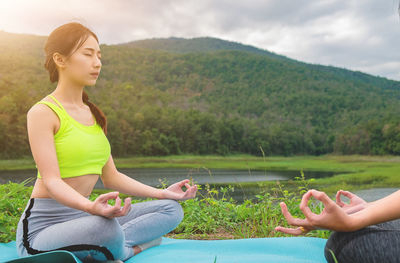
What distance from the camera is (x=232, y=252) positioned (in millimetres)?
A: 1981

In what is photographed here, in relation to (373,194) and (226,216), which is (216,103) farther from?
(226,216)

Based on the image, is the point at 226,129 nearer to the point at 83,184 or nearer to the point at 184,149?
the point at 184,149

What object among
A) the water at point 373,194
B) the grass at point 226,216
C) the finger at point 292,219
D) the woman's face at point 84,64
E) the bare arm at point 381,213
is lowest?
the water at point 373,194

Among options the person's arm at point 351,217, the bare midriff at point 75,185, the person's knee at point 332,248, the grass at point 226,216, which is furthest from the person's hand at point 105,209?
the grass at point 226,216

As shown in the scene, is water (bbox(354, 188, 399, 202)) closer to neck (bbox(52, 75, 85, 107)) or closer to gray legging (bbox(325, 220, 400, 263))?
gray legging (bbox(325, 220, 400, 263))

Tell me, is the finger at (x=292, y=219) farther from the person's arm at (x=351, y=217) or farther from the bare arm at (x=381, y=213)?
the bare arm at (x=381, y=213)

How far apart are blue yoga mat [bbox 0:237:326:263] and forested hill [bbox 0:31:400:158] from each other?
2218cm

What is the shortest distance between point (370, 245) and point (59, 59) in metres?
1.63

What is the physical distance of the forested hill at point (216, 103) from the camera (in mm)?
33125

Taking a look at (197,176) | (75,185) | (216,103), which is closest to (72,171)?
(75,185)

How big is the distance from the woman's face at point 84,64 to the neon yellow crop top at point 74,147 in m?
0.16

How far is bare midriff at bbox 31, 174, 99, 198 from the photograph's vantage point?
1701mm

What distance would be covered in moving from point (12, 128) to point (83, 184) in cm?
2768

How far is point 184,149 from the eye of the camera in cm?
3328
